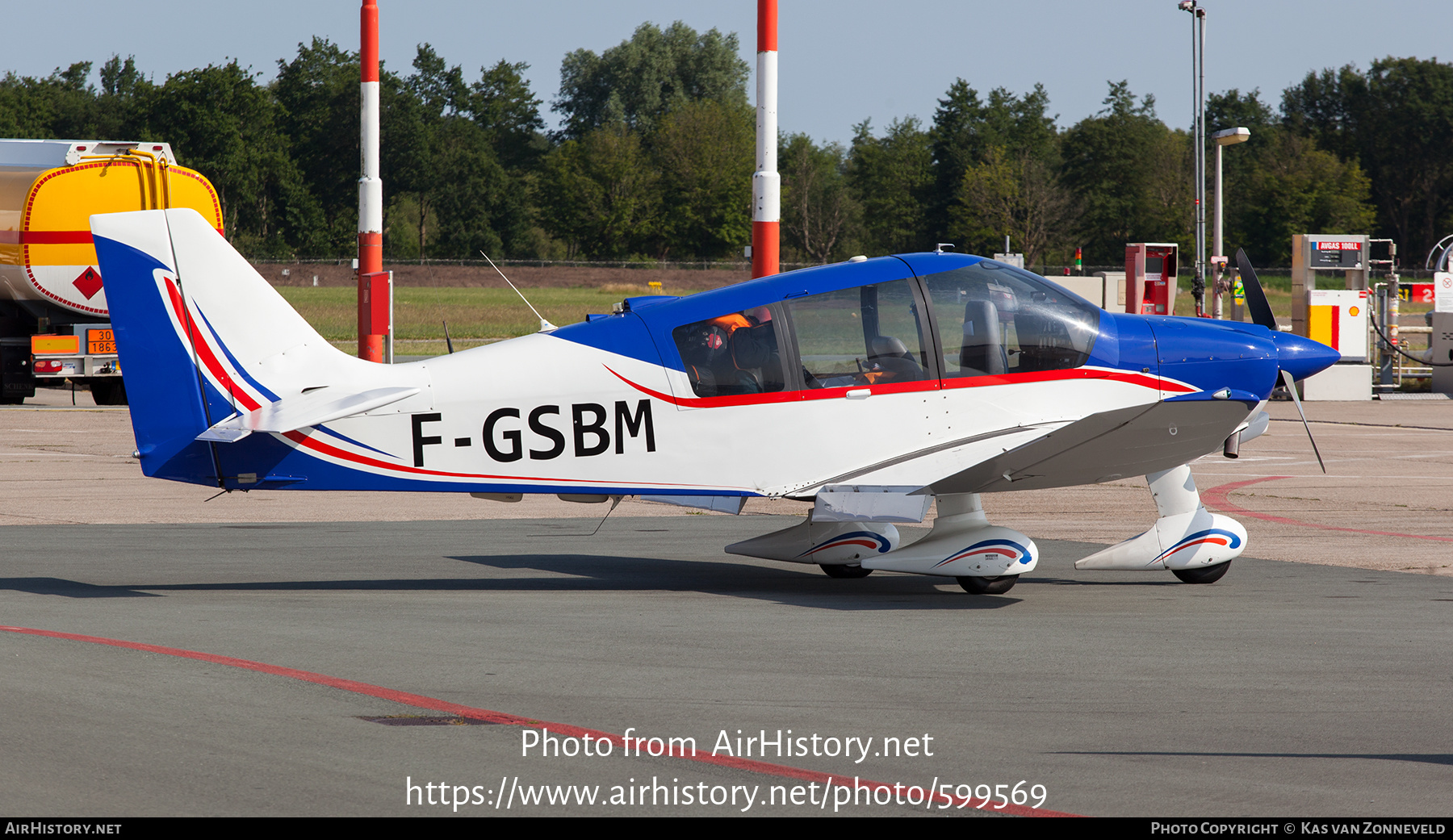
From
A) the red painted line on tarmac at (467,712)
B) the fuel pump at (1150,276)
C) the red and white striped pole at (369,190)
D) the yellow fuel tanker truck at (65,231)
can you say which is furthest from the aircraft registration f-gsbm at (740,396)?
the fuel pump at (1150,276)

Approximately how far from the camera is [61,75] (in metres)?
113

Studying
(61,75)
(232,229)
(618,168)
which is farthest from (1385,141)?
(61,75)

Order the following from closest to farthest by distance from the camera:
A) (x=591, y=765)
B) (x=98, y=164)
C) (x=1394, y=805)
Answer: (x=1394, y=805) < (x=591, y=765) < (x=98, y=164)

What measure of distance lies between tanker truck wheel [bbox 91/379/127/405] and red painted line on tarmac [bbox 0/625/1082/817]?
59.6 ft

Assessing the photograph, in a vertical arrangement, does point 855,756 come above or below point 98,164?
below

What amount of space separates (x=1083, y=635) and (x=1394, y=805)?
3.24 meters

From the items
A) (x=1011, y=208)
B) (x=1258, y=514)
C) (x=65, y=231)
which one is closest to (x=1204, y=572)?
(x=1258, y=514)

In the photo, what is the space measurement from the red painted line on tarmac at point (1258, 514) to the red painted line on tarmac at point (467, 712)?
28.5ft

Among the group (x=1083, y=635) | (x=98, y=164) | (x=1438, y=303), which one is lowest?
(x=1083, y=635)

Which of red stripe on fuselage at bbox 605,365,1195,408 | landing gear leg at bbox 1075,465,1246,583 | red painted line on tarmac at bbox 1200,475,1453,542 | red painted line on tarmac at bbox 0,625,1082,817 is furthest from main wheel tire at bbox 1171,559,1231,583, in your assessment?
red painted line on tarmac at bbox 0,625,1082,817

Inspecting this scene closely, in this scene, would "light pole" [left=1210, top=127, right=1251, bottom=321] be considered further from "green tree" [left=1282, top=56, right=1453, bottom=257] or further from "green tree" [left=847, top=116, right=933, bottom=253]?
"green tree" [left=1282, top=56, right=1453, bottom=257]

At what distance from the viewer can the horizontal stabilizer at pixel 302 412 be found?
840 centimetres

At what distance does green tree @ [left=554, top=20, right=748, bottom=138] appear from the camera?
12625 cm

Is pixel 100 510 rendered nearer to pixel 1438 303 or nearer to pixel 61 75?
pixel 1438 303
